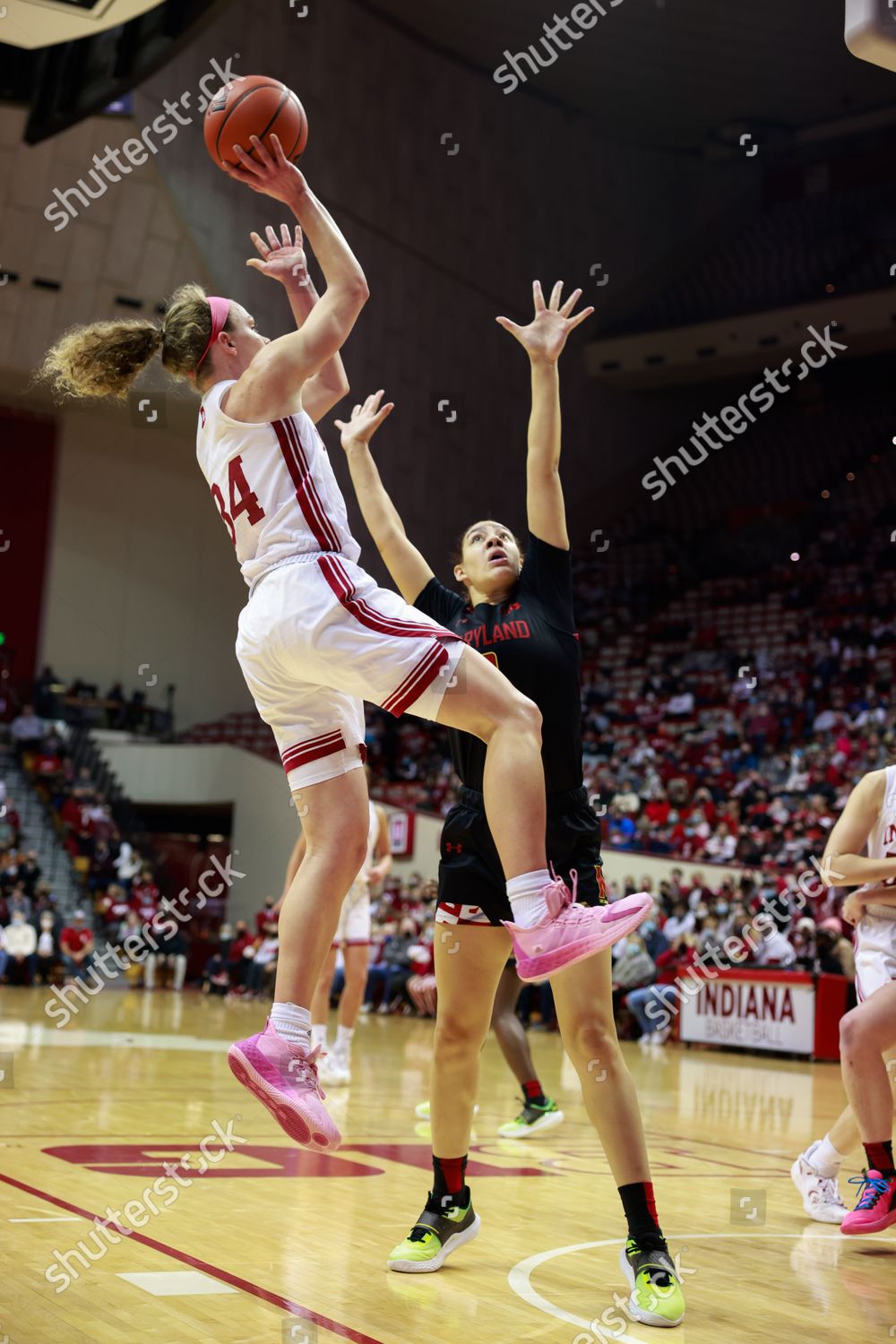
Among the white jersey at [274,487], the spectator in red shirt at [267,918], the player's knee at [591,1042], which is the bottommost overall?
the spectator in red shirt at [267,918]

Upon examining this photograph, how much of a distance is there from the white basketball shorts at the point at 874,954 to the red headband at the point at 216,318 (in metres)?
3.20

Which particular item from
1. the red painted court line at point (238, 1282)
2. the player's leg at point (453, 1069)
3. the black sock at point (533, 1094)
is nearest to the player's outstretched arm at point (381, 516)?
the player's leg at point (453, 1069)

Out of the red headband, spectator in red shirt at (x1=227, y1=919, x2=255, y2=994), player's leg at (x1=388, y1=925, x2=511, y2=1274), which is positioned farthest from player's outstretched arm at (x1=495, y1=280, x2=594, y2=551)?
spectator in red shirt at (x1=227, y1=919, x2=255, y2=994)

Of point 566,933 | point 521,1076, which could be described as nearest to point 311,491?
point 566,933

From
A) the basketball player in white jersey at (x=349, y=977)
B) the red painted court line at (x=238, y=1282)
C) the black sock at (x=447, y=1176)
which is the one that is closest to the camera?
the red painted court line at (x=238, y=1282)

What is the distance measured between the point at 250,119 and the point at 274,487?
107cm

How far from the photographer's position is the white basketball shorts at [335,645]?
3.43 metres

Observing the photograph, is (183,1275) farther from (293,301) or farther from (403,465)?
(403,465)

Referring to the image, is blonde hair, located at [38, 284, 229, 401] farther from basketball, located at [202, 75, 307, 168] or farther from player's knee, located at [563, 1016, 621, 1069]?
player's knee, located at [563, 1016, 621, 1069]

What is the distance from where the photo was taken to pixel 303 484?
365 centimetres

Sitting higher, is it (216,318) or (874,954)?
(216,318)

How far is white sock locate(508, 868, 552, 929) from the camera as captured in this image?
3379mm

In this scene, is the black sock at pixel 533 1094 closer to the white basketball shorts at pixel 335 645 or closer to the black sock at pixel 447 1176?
the black sock at pixel 447 1176

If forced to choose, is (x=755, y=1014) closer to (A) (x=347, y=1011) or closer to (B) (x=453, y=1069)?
(A) (x=347, y=1011)
